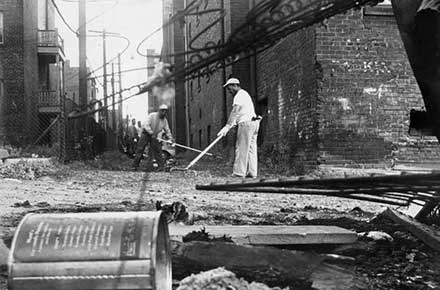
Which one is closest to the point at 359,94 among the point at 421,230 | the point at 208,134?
the point at 421,230

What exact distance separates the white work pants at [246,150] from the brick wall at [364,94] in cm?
117

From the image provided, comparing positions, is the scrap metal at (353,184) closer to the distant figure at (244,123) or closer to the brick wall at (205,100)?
the distant figure at (244,123)

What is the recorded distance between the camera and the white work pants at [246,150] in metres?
9.41

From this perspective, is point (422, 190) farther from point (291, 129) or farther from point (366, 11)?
point (291, 129)

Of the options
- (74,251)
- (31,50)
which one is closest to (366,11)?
(74,251)

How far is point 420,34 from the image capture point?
10.1 ft

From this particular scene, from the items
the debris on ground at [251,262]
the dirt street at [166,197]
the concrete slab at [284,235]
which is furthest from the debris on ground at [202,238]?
the dirt street at [166,197]

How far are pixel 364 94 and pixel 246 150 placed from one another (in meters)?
2.31

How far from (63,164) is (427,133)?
12.4 metres

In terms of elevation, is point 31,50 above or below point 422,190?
above

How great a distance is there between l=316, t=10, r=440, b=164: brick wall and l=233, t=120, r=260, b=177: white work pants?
117cm

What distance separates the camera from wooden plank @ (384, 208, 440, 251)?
356cm

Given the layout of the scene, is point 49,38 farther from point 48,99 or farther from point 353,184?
point 353,184

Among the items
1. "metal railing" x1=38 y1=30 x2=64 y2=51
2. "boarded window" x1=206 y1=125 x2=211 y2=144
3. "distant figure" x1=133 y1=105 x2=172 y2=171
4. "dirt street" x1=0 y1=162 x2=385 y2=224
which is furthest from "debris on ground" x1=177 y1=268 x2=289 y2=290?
"metal railing" x1=38 y1=30 x2=64 y2=51
